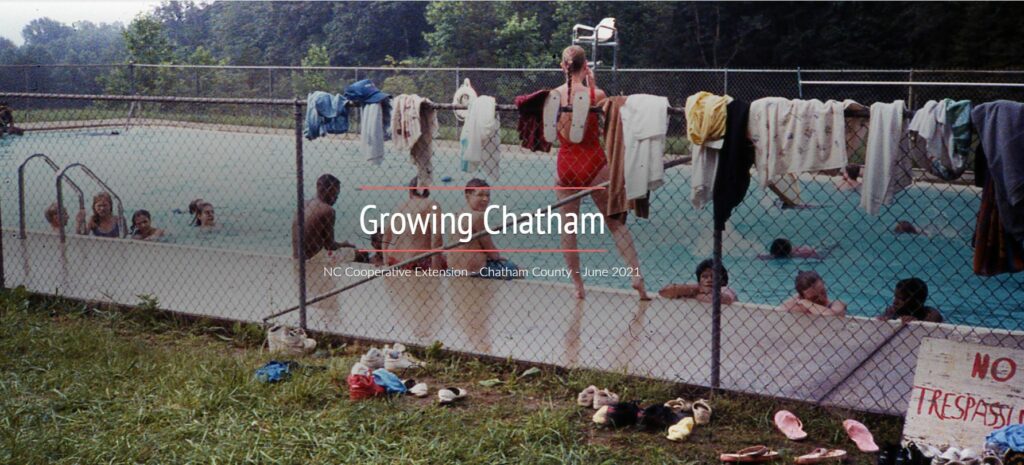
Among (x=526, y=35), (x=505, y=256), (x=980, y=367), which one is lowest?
(x=505, y=256)

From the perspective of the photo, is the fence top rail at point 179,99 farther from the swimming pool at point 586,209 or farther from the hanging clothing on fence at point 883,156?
the hanging clothing on fence at point 883,156

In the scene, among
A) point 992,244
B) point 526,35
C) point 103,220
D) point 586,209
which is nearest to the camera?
point 992,244

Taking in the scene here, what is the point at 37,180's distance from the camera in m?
20.8

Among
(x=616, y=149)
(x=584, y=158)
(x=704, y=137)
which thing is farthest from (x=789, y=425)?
(x=584, y=158)

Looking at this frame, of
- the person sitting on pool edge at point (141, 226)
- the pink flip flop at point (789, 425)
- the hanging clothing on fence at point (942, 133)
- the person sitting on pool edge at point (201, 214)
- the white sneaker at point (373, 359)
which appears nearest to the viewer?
the hanging clothing on fence at point (942, 133)

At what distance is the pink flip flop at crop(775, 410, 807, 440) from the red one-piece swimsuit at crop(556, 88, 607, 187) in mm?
2631

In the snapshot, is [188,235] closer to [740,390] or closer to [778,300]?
[778,300]

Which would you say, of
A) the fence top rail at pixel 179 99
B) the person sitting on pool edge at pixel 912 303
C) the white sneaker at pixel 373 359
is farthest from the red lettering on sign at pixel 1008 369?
the fence top rail at pixel 179 99

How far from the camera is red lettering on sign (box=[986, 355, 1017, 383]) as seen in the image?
4836 mm

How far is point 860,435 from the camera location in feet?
16.6

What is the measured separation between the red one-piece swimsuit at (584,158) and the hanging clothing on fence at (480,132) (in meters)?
1.02

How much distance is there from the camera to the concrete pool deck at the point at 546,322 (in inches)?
233

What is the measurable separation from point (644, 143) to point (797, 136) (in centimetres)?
86

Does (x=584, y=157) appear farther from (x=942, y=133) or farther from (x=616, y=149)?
(x=942, y=133)
